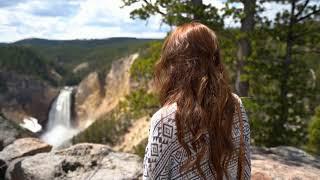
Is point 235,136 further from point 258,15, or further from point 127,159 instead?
point 258,15

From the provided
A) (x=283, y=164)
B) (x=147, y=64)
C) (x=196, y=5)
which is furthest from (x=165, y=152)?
(x=147, y=64)

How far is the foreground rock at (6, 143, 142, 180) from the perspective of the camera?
24.6ft

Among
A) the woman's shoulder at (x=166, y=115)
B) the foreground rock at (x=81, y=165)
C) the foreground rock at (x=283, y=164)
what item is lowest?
the foreground rock at (x=81, y=165)

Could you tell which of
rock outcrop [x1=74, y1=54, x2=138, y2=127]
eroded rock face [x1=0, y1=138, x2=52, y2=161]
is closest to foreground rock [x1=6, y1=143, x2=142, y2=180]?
eroded rock face [x1=0, y1=138, x2=52, y2=161]

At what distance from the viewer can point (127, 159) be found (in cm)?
792

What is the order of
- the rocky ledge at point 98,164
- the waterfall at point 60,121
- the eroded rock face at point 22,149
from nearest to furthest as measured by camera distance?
the rocky ledge at point 98,164, the eroded rock face at point 22,149, the waterfall at point 60,121

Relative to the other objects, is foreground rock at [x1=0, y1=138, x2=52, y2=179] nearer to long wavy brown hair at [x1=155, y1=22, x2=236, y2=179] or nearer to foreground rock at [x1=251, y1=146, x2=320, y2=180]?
foreground rock at [x1=251, y1=146, x2=320, y2=180]

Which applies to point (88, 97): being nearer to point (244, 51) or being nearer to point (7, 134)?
point (244, 51)

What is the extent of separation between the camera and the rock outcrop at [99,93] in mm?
106312

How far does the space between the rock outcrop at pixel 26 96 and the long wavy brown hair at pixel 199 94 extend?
4917 inches

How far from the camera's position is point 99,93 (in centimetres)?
11275

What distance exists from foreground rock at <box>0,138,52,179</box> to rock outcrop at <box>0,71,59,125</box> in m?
117

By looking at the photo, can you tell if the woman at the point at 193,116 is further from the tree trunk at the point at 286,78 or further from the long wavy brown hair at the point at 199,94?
the tree trunk at the point at 286,78

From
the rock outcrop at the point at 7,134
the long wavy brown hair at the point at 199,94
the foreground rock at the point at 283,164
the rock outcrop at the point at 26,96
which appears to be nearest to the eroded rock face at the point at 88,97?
the rock outcrop at the point at 26,96
